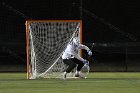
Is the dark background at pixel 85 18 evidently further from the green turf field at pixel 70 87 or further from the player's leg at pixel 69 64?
the green turf field at pixel 70 87

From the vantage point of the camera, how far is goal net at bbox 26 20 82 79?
17.9 m

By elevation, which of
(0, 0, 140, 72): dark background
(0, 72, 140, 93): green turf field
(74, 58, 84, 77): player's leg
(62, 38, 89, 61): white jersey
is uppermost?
(0, 0, 140, 72): dark background

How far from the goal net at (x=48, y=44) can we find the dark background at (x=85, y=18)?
95.2 inches

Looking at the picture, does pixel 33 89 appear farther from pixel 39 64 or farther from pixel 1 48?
pixel 1 48

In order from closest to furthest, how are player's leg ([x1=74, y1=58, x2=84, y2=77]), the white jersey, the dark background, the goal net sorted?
the white jersey, player's leg ([x1=74, y1=58, x2=84, y2=77]), the goal net, the dark background

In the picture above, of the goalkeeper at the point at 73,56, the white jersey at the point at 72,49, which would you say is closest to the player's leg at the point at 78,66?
the goalkeeper at the point at 73,56

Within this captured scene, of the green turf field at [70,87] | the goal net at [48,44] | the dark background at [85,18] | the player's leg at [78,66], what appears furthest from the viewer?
the dark background at [85,18]

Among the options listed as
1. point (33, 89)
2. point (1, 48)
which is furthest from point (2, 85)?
point (1, 48)

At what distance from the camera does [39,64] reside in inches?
730

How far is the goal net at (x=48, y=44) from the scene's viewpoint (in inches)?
706

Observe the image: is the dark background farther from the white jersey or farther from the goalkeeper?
the white jersey

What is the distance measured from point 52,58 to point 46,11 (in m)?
3.48

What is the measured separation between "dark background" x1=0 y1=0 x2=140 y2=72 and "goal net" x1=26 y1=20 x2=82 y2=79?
7.93 feet

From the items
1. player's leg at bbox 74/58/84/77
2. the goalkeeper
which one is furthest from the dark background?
the goalkeeper
